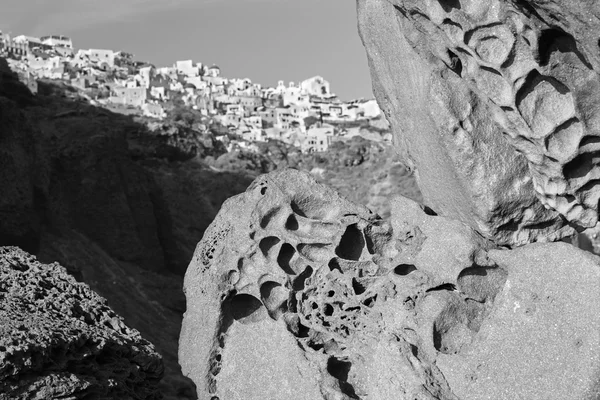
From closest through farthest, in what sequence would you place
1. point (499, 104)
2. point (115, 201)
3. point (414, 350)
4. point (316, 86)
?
point (499, 104), point (414, 350), point (115, 201), point (316, 86)

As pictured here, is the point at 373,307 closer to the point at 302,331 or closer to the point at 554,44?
the point at 302,331

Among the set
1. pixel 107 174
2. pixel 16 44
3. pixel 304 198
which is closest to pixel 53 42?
pixel 16 44

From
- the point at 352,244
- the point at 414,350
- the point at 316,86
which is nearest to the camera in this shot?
the point at 414,350

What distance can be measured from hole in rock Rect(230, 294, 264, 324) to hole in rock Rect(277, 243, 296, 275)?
411 millimetres

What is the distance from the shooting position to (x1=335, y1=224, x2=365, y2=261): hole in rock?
32.3 ft

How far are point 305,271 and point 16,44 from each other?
116m

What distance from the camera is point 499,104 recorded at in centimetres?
881

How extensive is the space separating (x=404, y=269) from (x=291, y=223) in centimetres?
125

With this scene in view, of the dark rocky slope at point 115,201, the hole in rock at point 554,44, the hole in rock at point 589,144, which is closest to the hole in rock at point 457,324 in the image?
the hole in rock at point 589,144

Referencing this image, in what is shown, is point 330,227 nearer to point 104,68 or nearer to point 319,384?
point 319,384

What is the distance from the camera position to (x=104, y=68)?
119688mm

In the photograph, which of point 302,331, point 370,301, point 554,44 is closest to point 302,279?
point 302,331

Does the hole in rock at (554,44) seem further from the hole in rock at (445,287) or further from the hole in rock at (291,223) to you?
the hole in rock at (291,223)

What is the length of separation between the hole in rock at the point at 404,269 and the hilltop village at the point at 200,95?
217 ft
